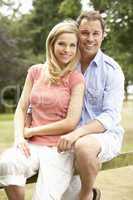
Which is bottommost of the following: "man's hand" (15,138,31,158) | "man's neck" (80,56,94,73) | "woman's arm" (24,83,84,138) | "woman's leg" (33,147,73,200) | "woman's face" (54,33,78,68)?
"woman's leg" (33,147,73,200)

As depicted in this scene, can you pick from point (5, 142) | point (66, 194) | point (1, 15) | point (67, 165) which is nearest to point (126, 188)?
point (66, 194)

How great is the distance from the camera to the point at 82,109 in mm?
3365

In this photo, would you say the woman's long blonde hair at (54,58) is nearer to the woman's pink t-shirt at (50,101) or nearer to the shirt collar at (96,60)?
the woman's pink t-shirt at (50,101)

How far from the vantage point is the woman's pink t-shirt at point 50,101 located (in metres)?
3.21

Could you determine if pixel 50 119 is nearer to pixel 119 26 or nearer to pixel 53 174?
pixel 53 174

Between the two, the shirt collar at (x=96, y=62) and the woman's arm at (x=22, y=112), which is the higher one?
the shirt collar at (x=96, y=62)

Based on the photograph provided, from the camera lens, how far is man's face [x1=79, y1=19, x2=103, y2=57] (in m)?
3.32

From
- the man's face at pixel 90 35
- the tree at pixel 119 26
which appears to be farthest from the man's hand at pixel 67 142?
the tree at pixel 119 26

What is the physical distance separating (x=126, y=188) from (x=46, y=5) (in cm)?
3880

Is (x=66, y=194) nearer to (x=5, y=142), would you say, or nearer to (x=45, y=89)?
(x=45, y=89)

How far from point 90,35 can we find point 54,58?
279mm

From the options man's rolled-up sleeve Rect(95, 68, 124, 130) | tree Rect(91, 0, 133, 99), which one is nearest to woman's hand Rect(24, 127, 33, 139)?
man's rolled-up sleeve Rect(95, 68, 124, 130)

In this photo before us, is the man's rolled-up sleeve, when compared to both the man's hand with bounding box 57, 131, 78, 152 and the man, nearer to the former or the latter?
the man

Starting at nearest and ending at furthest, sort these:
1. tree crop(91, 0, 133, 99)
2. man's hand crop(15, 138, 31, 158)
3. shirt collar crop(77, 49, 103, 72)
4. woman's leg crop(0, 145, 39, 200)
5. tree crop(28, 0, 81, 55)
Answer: woman's leg crop(0, 145, 39, 200)
man's hand crop(15, 138, 31, 158)
shirt collar crop(77, 49, 103, 72)
tree crop(91, 0, 133, 99)
tree crop(28, 0, 81, 55)
